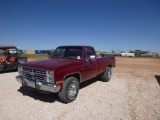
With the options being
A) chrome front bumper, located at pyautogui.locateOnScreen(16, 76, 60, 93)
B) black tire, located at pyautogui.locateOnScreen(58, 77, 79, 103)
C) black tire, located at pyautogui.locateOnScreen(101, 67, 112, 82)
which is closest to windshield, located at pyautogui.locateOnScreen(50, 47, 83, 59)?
black tire, located at pyautogui.locateOnScreen(58, 77, 79, 103)

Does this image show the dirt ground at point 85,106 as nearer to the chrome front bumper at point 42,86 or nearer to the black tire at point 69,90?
the black tire at point 69,90

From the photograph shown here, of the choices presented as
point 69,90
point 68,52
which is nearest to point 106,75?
point 68,52

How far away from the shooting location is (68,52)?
637 centimetres

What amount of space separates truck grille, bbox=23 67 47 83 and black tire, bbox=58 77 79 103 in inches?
27.5

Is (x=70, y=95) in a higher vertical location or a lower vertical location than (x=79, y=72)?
lower

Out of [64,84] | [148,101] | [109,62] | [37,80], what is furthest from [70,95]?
[109,62]

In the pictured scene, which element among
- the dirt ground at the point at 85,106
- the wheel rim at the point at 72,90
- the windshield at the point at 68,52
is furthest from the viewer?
the windshield at the point at 68,52

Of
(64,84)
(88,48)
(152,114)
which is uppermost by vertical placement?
(88,48)

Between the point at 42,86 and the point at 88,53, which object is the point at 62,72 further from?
the point at 88,53

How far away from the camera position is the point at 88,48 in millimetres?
6715

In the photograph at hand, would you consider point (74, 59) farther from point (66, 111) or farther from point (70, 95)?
point (66, 111)

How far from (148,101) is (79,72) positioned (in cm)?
280

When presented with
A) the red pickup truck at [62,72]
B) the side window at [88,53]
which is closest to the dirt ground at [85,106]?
the red pickup truck at [62,72]

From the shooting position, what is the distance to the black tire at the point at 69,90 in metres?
4.87
